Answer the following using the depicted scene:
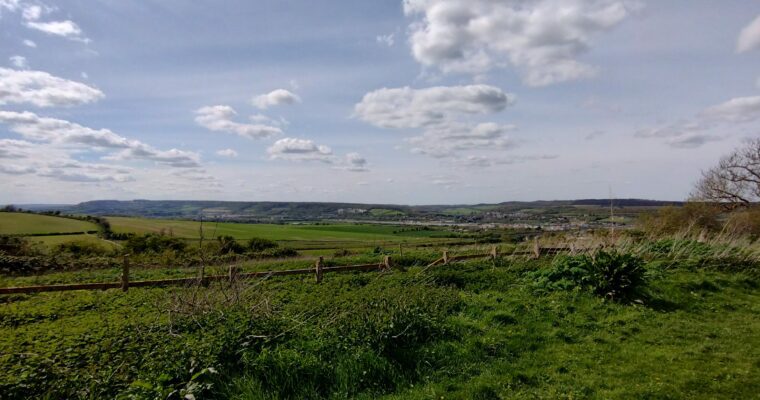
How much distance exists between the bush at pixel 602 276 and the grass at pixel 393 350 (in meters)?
0.39

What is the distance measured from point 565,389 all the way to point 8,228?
41256mm

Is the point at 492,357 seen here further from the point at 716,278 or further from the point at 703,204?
the point at 703,204

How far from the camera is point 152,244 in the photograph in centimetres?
3066

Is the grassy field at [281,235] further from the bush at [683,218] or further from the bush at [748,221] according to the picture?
the bush at [748,221]

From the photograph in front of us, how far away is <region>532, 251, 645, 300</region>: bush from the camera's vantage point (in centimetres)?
880

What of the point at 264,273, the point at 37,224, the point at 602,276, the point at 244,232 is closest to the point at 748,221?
the point at 602,276

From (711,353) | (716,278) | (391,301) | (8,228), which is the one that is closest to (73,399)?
(391,301)

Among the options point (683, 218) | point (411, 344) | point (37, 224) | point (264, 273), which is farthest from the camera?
point (37, 224)

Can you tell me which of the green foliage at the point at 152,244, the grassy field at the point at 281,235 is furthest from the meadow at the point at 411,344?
the grassy field at the point at 281,235

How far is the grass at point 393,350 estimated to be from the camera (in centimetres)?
449

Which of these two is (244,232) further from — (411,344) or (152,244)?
(411,344)

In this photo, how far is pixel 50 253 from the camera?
23438 millimetres

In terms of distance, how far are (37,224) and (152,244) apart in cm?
1425

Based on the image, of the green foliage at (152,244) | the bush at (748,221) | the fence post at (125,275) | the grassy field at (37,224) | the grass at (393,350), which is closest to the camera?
the grass at (393,350)
